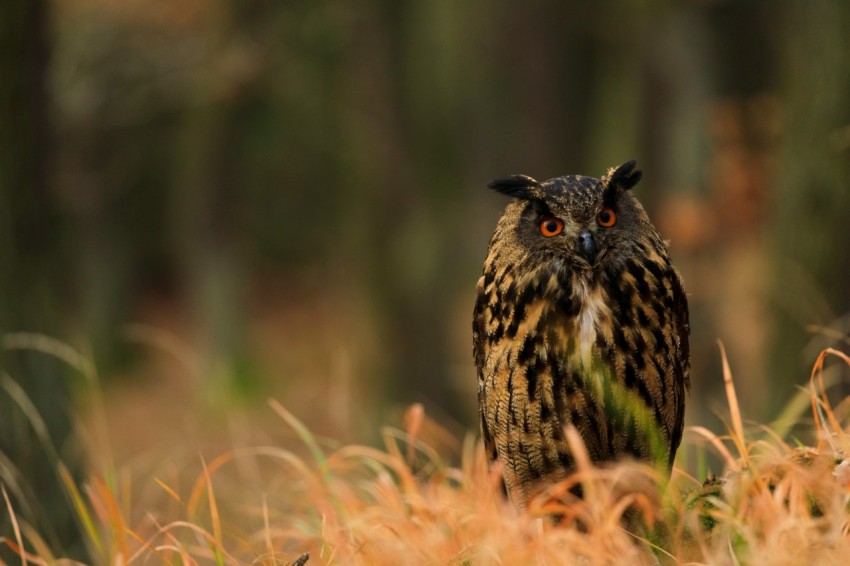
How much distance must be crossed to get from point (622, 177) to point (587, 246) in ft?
0.94

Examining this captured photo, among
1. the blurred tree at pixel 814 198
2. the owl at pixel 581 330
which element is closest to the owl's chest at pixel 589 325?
the owl at pixel 581 330

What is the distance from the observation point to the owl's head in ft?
9.76

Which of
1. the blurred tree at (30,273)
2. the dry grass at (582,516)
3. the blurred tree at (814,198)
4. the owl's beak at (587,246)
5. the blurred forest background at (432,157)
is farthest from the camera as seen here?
the blurred tree at (814,198)

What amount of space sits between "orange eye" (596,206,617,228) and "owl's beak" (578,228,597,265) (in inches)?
2.7

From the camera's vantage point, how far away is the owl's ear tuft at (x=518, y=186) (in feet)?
10.2

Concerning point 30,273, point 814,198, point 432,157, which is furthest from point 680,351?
point 432,157

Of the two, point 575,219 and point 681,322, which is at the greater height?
point 575,219

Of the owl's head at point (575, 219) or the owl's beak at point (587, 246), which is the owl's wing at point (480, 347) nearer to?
the owl's head at point (575, 219)

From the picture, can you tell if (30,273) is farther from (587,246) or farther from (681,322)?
(681,322)

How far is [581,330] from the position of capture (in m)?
2.95

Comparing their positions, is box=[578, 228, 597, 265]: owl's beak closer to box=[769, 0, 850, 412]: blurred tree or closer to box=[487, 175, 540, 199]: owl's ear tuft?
box=[487, 175, 540, 199]: owl's ear tuft

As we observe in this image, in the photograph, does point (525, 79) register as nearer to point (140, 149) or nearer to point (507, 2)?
point (507, 2)

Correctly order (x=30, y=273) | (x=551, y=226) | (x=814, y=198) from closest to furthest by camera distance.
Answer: (x=551, y=226), (x=30, y=273), (x=814, y=198)

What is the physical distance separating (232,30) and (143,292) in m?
13.6
